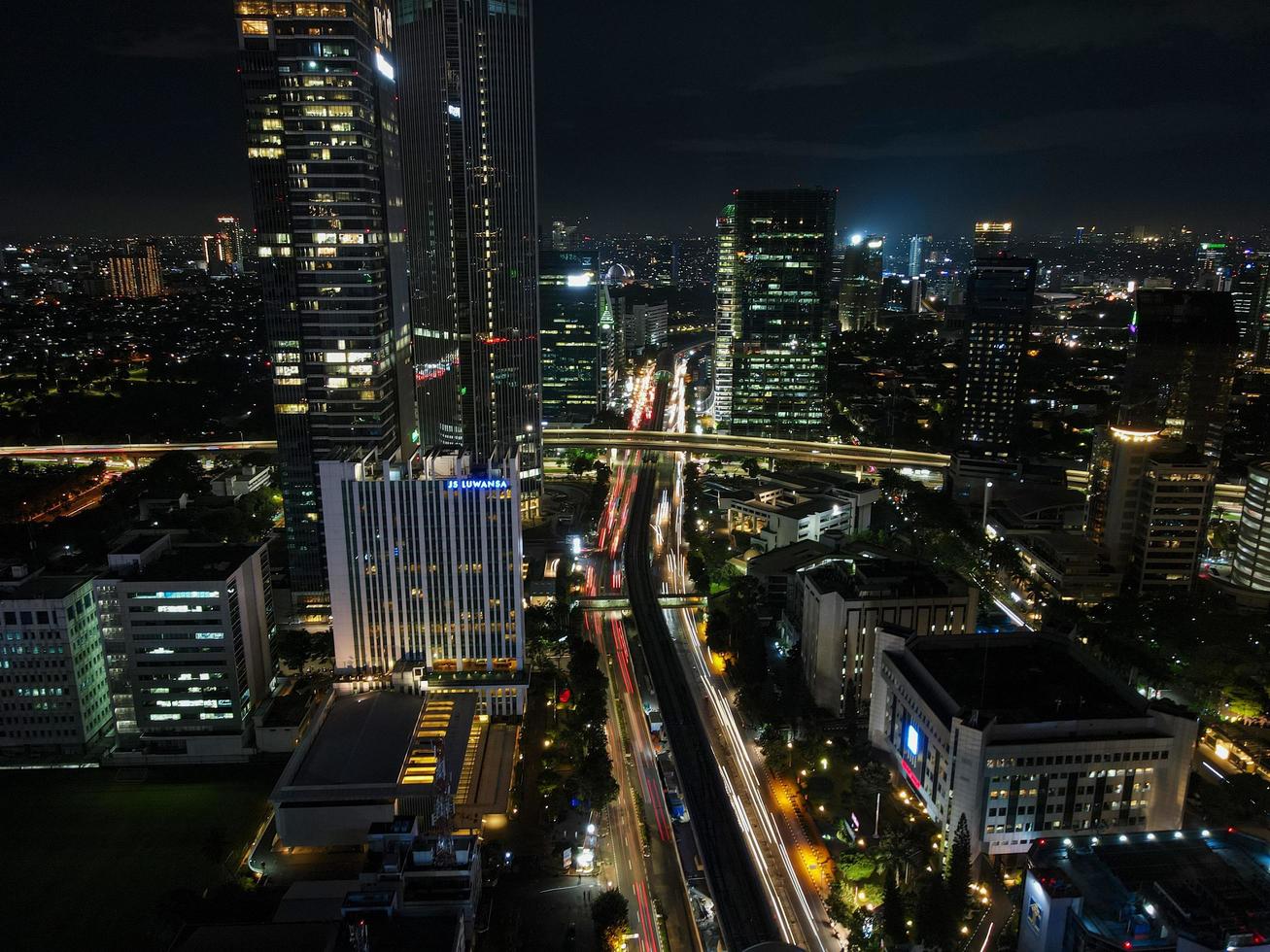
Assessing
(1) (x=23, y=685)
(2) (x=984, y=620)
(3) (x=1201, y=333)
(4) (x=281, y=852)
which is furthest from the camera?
(3) (x=1201, y=333)

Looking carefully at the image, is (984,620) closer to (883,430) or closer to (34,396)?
(883,430)

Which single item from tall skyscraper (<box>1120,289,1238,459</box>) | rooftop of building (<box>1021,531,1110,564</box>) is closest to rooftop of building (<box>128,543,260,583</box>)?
rooftop of building (<box>1021,531,1110,564</box>)

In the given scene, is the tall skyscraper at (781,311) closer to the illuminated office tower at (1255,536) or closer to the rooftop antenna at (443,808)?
the illuminated office tower at (1255,536)

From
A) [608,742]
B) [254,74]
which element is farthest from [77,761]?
[254,74]

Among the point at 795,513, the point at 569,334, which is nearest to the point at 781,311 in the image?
the point at 569,334

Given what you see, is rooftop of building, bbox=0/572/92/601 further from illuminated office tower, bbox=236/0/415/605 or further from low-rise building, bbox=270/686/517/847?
illuminated office tower, bbox=236/0/415/605

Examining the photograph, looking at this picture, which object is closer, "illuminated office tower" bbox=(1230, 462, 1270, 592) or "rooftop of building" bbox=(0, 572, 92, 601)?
"rooftop of building" bbox=(0, 572, 92, 601)
